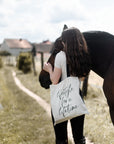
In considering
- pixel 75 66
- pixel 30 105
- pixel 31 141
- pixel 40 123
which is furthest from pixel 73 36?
pixel 30 105

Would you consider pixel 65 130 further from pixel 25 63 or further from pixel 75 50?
pixel 25 63

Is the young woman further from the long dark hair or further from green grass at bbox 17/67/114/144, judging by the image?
green grass at bbox 17/67/114/144

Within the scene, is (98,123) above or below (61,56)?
below

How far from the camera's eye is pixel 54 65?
99.3 inches

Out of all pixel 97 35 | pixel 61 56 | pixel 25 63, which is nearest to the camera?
pixel 61 56

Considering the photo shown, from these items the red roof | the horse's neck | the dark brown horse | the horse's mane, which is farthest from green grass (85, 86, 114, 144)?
the red roof

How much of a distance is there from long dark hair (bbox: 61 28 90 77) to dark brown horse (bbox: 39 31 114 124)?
8.2 inches

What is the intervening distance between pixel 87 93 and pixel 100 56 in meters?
5.86

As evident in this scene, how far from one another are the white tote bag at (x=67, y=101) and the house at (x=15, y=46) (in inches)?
2624

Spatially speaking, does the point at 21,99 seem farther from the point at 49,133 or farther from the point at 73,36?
the point at 73,36

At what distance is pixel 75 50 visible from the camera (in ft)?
7.82

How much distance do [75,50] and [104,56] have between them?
40cm

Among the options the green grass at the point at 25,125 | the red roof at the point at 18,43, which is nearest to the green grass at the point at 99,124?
the green grass at the point at 25,125

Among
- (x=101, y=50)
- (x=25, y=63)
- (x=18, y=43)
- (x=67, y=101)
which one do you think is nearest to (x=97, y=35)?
(x=101, y=50)
